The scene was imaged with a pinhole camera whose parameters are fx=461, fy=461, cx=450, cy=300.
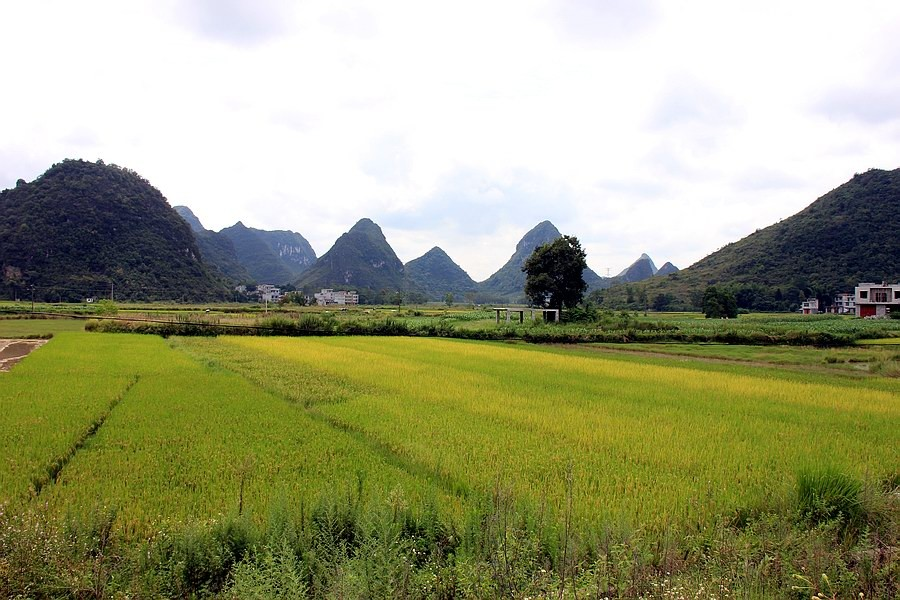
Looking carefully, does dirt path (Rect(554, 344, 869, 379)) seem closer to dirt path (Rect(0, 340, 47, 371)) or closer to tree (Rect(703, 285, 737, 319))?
dirt path (Rect(0, 340, 47, 371))

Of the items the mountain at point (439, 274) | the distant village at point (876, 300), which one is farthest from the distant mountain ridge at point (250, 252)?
the distant village at point (876, 300)

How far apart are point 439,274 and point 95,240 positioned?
116m

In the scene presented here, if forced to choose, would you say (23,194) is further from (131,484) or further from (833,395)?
(833,395)

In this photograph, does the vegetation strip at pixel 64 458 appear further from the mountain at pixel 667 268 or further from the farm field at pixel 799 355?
the mountain at pixel 667 268

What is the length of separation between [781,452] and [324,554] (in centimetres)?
673

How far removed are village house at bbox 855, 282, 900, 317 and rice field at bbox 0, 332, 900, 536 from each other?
45877 mm

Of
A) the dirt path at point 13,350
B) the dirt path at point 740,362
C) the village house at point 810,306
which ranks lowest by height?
the dirt path at point 740,362

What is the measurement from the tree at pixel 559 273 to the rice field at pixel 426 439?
88.2ft

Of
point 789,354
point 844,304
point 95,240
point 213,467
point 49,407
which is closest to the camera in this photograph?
point 213,467

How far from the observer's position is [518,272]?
162 m

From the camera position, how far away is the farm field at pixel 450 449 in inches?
172

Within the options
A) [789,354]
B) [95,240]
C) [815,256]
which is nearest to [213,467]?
[789,354]

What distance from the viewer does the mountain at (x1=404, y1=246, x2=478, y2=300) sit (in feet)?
537

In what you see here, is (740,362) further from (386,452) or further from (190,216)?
(190,216)
